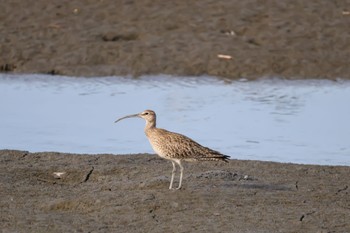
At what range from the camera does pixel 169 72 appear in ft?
60.7

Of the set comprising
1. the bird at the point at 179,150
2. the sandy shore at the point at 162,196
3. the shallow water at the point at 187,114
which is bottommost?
the shallow water at the point at 187,114

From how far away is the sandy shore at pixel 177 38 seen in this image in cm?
1862

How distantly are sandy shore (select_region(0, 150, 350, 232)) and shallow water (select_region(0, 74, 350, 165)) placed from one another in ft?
4.19

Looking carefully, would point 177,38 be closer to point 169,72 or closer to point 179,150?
point 169,72

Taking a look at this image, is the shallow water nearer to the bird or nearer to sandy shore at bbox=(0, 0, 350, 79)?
sandy shore at bbox=(0, 0, 350, 79)

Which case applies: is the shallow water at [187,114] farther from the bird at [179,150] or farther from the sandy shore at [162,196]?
the bird at [179,150]

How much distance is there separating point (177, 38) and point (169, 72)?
1294mm

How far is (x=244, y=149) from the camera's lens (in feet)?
43.3

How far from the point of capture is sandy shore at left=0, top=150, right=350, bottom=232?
9102 mm

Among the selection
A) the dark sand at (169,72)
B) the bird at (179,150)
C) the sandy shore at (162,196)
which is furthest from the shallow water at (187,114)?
the bird at (179,150)

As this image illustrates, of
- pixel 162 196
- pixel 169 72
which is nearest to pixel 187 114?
pixel 169 72

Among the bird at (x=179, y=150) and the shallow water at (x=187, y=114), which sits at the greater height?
the bird at (x=179, y=150)

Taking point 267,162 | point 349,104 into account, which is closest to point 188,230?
point 267,162

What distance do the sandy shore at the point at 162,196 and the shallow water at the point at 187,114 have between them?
128 cm
